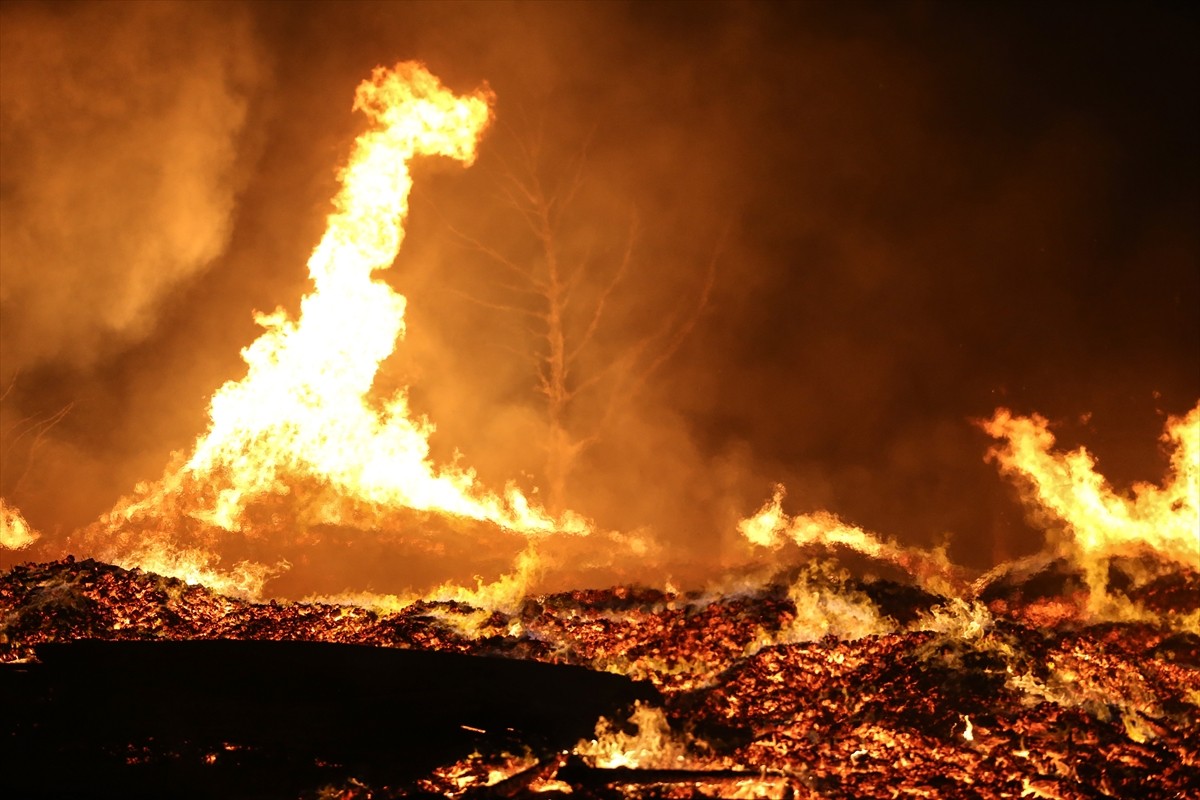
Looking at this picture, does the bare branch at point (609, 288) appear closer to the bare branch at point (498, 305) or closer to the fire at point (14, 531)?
the bare branch at point (498, 305)

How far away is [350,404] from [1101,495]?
1155 cm

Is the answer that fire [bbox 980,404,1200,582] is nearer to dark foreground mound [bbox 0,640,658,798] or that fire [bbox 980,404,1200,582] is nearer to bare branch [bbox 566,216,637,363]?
dark foreground mound [bbox 0,640,658,798]

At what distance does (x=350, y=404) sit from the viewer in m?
13.6

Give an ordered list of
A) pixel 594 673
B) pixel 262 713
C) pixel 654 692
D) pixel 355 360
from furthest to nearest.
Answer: pixel 355 360
pixel 594 673
pixel 654 692
pixel 262 713

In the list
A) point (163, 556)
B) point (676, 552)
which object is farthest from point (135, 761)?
point (676, 552)

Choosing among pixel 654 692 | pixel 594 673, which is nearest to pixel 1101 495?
pixel 654 692

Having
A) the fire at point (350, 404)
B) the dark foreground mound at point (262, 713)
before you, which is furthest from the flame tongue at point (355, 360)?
the dark foreground mound at point (262, 713)

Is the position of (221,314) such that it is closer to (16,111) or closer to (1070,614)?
(16,111)

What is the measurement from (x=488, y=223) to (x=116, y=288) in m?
7.71

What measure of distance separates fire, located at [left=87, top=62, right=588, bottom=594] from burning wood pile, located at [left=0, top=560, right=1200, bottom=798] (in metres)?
3.26

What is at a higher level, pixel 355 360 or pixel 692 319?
pixel 692 319

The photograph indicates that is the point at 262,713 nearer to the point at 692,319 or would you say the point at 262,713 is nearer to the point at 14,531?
the point at 14,531

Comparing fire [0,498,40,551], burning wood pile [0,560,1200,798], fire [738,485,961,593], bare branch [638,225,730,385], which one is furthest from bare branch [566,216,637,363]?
fire [0,498,40,551]

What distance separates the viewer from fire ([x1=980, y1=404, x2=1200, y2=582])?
10672 mm
